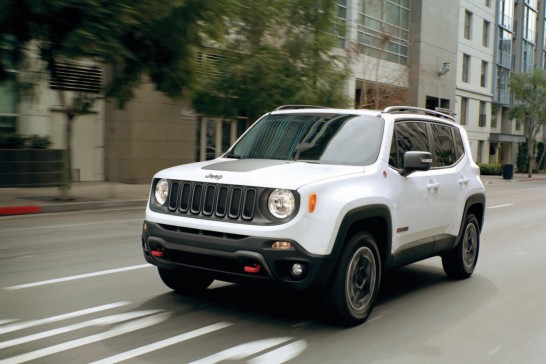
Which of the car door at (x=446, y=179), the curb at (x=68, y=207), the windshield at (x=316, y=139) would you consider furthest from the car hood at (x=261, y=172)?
the curb at (x=68, y=207)

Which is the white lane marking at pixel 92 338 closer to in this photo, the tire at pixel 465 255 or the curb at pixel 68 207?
the tire at pixel 465 255

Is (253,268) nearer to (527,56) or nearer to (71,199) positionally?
(71,199)

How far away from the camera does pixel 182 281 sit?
6.16 metres

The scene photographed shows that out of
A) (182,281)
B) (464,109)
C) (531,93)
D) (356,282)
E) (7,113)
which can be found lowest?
(182,281)

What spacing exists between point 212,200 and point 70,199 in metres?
11.3

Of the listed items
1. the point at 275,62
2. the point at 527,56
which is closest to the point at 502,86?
the point at 527,56

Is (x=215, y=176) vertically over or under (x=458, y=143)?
under

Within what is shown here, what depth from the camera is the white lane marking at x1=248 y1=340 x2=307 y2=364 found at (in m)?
4.46

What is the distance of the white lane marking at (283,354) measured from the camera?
446cm

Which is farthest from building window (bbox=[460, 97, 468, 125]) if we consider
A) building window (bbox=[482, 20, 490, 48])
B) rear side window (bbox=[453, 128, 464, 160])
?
rear side window (bbox=[453, 128, 464, 160])

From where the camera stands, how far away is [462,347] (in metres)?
5.03

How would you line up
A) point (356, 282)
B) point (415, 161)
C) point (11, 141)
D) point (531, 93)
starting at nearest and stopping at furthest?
point (356, 282) → point (415, 161) → point (11, 141) → point (531, 93)

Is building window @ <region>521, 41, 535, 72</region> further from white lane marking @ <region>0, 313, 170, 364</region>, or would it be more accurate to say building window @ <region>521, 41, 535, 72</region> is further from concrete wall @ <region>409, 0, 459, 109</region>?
white lane marking @ <region>0, 313, 170, 364</region>

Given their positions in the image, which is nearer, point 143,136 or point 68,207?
point 68,207
